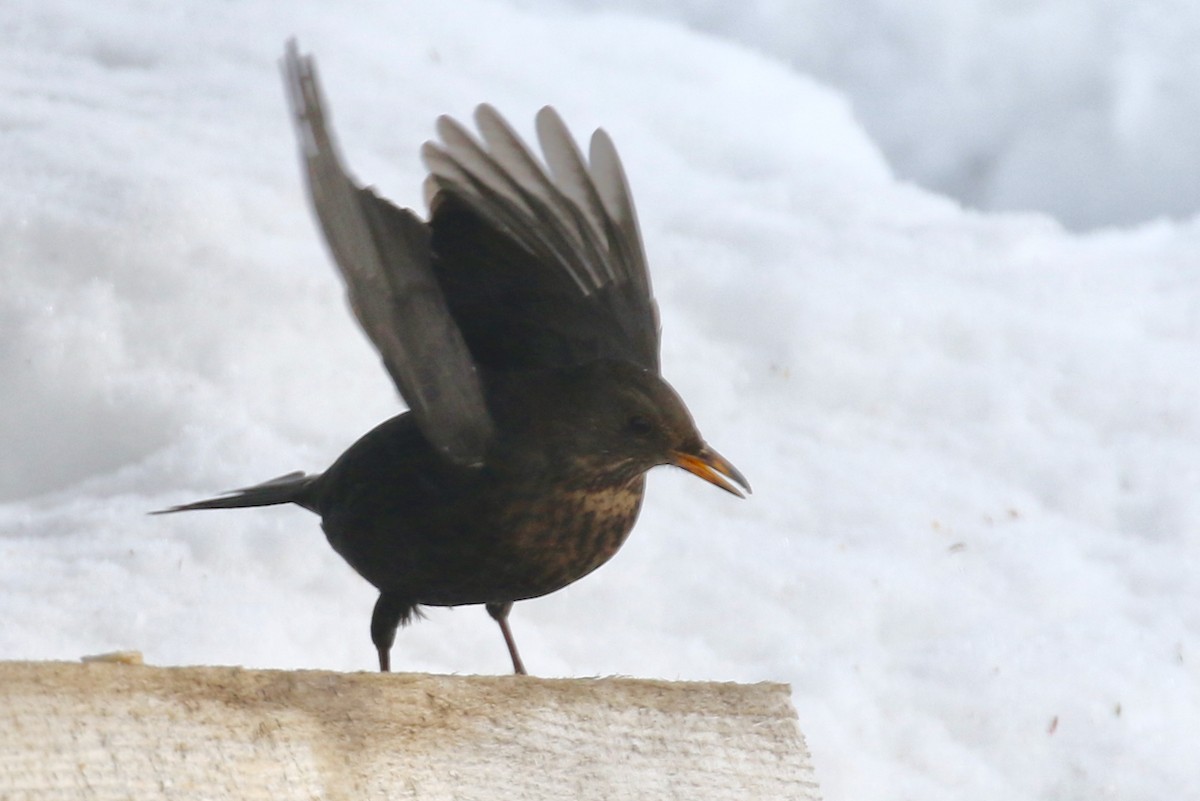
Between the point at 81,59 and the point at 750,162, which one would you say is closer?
the point at 81,59

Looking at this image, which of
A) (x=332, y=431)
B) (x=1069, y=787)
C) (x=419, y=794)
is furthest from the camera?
(x=332, y=431)

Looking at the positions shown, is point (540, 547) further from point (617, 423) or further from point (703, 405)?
point (703, 405)

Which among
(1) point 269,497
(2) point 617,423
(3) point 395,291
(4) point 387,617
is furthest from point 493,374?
(1) point 269,497

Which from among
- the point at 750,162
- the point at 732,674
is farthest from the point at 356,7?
the point at 732,674

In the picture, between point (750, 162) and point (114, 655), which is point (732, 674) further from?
point (750, 162)

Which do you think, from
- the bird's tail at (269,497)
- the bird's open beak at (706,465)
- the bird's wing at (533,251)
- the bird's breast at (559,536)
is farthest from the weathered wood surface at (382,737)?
the bird's tail at (269,497)

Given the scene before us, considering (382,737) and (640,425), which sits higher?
(640,425)
